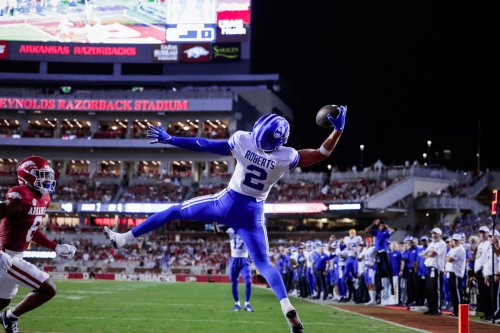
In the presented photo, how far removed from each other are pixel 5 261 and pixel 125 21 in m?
60.3

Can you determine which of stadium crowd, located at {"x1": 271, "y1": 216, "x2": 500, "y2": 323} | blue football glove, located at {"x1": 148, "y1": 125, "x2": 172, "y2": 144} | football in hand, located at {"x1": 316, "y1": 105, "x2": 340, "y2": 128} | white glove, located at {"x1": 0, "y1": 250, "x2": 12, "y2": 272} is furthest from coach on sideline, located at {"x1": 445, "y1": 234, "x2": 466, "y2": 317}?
white glove, located at {"x1": 0, "y1": 250, "x2": 12, "y2": 272}

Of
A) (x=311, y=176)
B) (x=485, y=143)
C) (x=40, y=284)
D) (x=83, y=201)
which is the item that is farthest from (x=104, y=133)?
(x=40, y=284)

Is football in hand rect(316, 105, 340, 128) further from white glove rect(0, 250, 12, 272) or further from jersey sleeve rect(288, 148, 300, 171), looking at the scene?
white glove rect(0, 250, 12, 272)

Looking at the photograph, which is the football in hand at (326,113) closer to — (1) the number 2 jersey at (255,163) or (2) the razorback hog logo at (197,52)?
(1) the number 2 jersey at (255,163)

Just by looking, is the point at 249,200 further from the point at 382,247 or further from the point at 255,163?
the point at 382,247

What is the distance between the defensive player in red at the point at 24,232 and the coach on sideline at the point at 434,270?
35.3 feet

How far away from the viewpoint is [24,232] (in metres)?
8.38

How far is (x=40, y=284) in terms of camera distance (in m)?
8.28

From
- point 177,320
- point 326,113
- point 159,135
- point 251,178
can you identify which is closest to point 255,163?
point 251,178

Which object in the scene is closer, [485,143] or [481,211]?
[481,211]

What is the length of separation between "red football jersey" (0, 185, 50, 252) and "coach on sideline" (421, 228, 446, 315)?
1102 cm

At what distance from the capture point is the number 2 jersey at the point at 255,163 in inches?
333

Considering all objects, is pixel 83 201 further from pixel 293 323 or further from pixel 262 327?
pixel 293 323

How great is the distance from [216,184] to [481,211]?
22634mm
